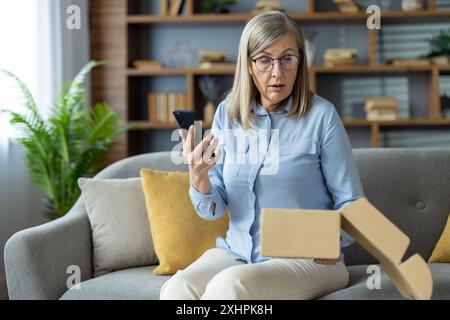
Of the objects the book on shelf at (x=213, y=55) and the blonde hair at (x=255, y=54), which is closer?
the blonde hair at (x=255, y=54)

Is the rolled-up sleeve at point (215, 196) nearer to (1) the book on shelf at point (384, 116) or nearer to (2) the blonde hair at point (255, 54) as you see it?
(2) the blonde hair at point (255, 54)

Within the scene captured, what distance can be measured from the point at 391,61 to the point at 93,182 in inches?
108

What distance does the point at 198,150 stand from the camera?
196cm

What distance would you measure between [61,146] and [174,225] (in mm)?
1668

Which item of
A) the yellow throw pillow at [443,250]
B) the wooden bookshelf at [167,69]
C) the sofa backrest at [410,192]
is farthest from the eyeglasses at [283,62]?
the wooden bookshelf at [167,69]

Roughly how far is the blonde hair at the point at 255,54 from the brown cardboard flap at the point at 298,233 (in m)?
0.62

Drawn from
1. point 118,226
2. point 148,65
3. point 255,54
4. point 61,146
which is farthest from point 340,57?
point 255,54

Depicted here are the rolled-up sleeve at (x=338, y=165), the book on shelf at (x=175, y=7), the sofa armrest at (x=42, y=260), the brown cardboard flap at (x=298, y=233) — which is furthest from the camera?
the book on shelf at (x=175, y=7)

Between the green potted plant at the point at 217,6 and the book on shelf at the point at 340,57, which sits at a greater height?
the green potted plant at the point at 217,6

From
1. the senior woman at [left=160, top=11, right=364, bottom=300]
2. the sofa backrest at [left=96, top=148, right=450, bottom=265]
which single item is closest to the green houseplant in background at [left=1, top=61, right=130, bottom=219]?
the sofa backrest at [left=96, top=148, right=450, bottom=265]

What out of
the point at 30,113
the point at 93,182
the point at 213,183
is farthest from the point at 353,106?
the point at 213,183

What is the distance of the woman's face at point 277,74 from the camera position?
7.10 feet

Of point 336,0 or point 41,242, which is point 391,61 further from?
point 41,242
